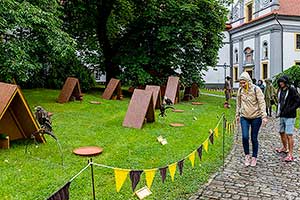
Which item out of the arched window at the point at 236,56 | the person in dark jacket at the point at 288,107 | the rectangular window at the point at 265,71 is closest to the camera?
the person in dark jacket at the point at 288,107

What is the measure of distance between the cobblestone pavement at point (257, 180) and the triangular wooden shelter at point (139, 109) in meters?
2.70

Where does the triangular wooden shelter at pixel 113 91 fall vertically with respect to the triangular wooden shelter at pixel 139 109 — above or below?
above

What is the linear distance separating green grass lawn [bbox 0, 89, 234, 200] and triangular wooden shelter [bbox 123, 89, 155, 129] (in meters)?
0.27

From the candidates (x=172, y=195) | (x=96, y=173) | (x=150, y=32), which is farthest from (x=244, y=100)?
(x=150, y=32)

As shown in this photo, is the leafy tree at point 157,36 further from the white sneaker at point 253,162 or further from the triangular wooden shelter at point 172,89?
the white sneaker at point 253,162

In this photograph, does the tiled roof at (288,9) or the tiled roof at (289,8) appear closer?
the tiled roof at (288,9)

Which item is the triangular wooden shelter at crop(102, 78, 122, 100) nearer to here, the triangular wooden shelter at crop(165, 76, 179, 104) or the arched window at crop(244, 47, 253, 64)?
the triangular wooden shelter at crop(165, 76, 179, 104)

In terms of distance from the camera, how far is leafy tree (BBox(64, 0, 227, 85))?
59.5ft

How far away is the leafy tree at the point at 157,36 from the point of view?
18125 millimetres

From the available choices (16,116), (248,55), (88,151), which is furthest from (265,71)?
(16,116)

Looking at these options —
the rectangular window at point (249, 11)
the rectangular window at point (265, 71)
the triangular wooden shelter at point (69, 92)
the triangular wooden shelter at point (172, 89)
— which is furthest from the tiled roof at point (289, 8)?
the triangular wooden shelter at point (69, 92)

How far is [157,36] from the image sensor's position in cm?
1825

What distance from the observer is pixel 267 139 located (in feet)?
32.9

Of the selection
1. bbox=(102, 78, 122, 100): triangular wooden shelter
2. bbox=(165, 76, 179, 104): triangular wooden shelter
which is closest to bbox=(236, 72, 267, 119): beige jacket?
bbox=(165, 76, 179, 104): triangular wooden shelter
